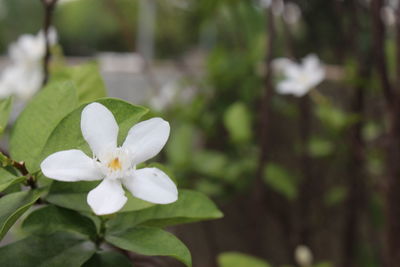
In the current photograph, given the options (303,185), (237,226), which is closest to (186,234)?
(237,226)

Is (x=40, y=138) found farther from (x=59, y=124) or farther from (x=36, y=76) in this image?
(x=36, y=76)

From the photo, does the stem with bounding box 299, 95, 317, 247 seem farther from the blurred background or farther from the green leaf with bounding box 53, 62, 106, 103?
the green leaf with bounding box 53, 62, 106, 103

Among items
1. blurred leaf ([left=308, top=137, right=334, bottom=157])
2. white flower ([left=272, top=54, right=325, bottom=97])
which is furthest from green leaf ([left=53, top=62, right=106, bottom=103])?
blurred leaf ([left=308, top=137, right=334, bottom=157])

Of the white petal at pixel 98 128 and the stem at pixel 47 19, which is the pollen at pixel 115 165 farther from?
the stem at pixel 47 19

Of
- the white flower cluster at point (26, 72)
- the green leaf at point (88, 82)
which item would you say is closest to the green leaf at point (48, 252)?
the green leaf at point (88, 82)

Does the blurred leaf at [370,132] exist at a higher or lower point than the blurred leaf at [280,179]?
higher

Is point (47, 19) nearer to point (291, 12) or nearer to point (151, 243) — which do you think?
point (151, 243)
